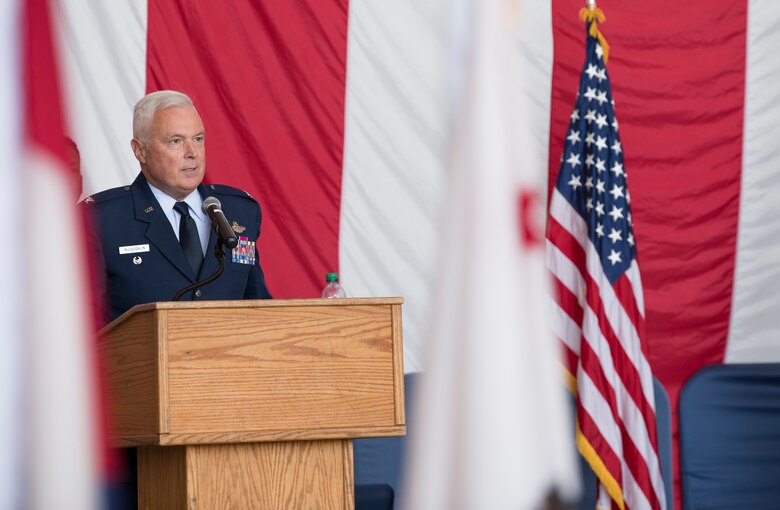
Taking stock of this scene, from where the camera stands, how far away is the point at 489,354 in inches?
24.7

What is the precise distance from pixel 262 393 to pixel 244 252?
74cm

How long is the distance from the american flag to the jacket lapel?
5.00 feet

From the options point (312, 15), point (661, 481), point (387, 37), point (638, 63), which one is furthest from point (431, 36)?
point (661, 481)

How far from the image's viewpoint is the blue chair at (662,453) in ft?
13.3

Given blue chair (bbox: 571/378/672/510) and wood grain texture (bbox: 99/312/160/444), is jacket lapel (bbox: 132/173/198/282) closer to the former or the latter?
wood grain texture (bbox: 99/312/160/444)

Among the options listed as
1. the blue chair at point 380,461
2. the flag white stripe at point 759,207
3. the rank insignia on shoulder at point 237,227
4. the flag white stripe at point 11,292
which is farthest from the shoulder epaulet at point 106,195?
the flag white stripe at point 759,207

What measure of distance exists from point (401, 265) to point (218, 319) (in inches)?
74.7

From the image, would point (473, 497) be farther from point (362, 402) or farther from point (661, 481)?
point (661, 481)

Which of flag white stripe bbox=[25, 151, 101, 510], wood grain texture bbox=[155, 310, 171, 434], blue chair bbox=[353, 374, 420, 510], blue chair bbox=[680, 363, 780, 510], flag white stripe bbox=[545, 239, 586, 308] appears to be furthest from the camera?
blue chair bbox=[680, 363, 780, 510]

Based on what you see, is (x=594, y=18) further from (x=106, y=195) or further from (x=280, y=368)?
(x=280, y=368)

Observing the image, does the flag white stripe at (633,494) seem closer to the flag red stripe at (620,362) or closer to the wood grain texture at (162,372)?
the flag red stripe at (620,362)

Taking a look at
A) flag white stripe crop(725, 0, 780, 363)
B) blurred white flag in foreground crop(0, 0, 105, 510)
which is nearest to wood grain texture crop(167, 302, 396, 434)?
blurred white flag in foreground crop(0, 0, 105, 510)

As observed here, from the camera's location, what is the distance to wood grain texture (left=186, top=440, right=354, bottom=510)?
2137mm

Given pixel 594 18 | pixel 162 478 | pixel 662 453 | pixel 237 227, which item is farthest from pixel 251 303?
pixel 662 453
